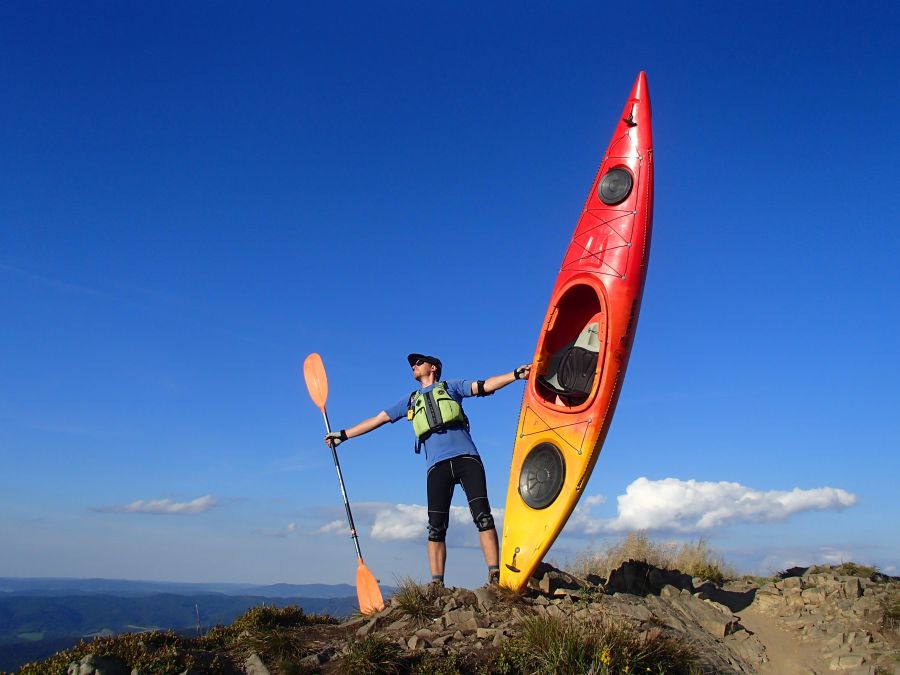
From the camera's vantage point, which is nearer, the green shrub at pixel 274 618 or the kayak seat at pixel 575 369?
the green shrub at pixel 274 618

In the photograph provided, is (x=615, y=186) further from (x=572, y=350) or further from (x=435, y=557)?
(x=435, y=557)

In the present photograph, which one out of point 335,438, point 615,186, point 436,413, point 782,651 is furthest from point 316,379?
point 782,651

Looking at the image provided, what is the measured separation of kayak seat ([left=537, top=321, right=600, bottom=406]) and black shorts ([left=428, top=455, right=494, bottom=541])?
1.16 m

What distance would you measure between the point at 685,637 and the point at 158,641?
4.17 m

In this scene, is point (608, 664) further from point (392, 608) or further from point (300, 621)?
point (300, 621)

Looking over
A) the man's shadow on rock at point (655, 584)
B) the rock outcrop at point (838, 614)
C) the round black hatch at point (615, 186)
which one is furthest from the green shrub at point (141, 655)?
the round black hatch at point (615, 186)

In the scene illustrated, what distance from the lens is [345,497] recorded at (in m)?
7.50

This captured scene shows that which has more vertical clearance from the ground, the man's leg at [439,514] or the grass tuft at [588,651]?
the man's leg at [439,514]

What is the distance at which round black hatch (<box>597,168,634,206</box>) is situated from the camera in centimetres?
710

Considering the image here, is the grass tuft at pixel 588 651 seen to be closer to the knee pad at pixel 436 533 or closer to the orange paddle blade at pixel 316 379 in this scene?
the knee pad at pixel 436 533

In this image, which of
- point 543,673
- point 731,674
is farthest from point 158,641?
point 731,674

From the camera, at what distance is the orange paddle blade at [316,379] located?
7.96 metres

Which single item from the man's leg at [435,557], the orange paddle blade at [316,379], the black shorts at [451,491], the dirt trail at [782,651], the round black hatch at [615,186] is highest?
the round black hatch at [615,186]

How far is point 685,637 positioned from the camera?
5484mm
